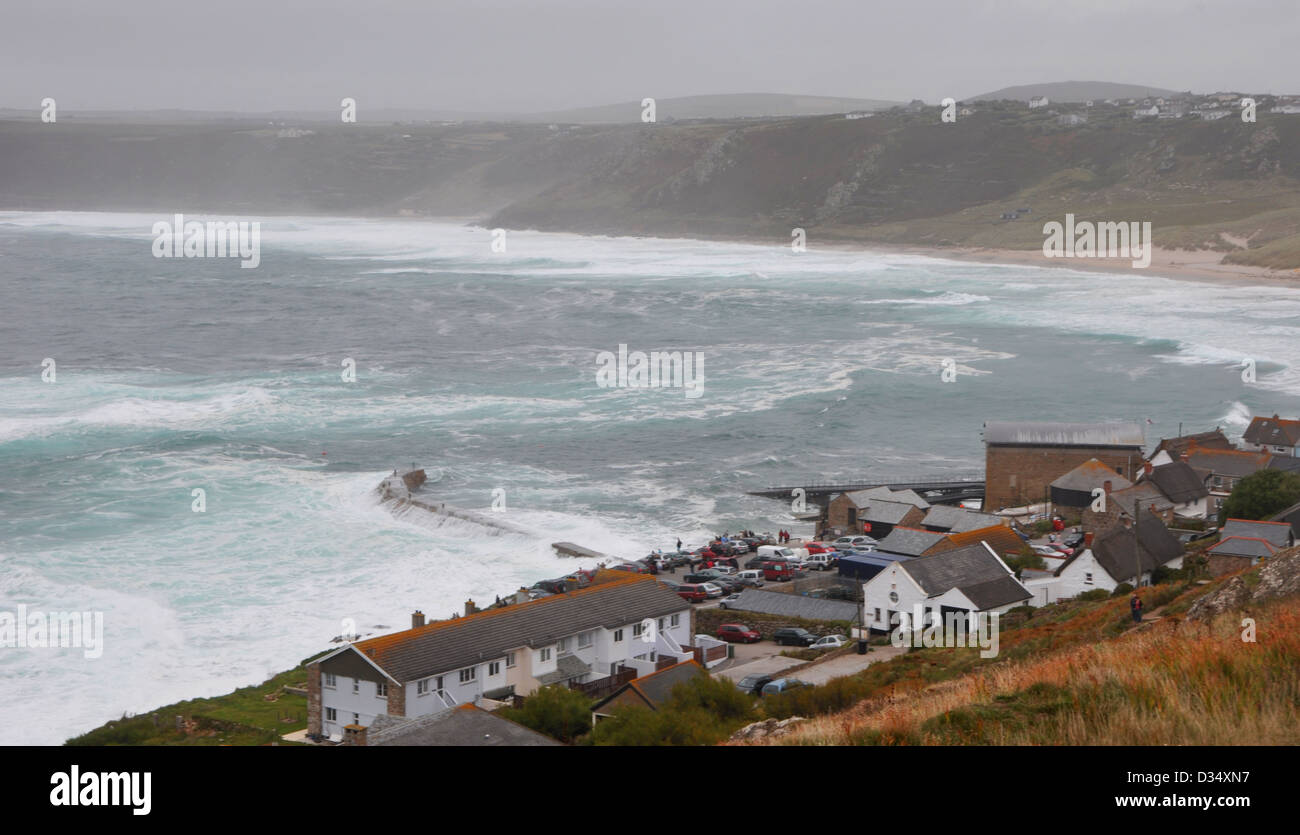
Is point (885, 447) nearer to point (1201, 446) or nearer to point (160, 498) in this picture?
point (1201, 446)

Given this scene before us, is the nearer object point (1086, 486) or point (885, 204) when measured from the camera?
point (1086, 486)

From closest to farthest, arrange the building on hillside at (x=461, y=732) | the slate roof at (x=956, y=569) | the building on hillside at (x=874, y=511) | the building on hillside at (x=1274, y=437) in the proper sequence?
the building on hillside at (x=461, y=732)
the slate roof at (x=956, y=569)
the building on hillside at (x=874, y=511)
the building on hillside at (x=1274, y=437)

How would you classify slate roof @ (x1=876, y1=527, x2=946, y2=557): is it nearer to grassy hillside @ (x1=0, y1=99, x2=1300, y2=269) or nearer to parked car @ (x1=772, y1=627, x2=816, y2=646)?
parked car @ (x1=772, y1=627, x2=816, y2=646)

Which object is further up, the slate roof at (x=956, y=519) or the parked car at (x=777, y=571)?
the slate roof at (x=956, y=519)

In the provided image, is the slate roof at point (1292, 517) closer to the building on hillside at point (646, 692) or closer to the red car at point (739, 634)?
the red car at point (739, 634)

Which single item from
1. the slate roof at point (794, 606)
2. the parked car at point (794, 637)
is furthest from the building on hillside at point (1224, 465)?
the parked car at point (794, 637)

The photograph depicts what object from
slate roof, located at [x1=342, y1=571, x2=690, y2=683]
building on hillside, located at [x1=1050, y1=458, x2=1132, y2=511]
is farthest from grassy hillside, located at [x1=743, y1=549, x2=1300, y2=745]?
building on hillside, located at [x1=1050, y1=458, x2=1132, y2=511]
